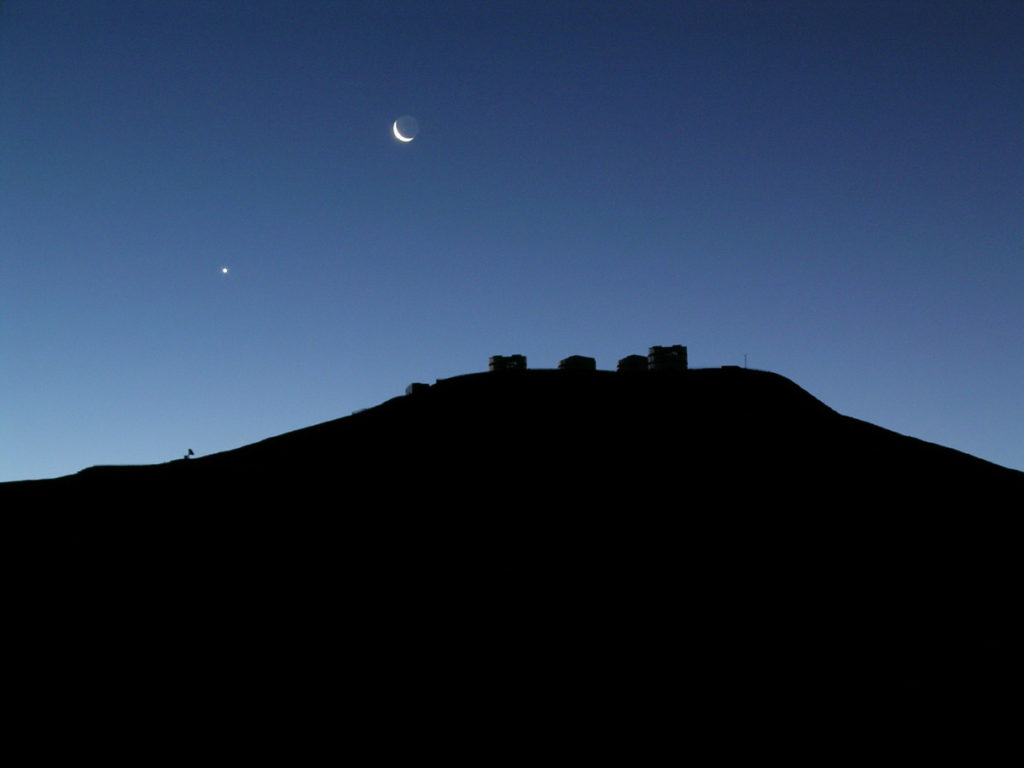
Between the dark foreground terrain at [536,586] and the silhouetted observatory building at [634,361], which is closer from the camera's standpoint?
the dark foreground terrain at [536,586]

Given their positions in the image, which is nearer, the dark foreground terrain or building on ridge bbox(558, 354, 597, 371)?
the dark foreground terrain

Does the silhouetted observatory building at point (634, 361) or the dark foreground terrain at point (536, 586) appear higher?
the silhouetted observatory building at point (634, 361)

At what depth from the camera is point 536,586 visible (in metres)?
36.9

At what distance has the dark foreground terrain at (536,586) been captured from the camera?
29.5 m

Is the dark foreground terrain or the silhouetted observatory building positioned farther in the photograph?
the silhouetted observatory building

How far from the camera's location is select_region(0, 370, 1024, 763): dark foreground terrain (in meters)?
29.5

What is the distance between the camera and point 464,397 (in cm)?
5356

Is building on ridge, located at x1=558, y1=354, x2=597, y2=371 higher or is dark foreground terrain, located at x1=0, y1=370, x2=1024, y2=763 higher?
building on ridge, located at x1=558, y1=354, x2=597, y2=371

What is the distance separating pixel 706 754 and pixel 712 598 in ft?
33.0

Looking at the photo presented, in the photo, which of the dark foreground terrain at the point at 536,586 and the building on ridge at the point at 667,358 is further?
the building on ridge at the point at 667,358

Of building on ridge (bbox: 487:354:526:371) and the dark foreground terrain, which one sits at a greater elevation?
building on ridge (bbox: 487:354:526:371)

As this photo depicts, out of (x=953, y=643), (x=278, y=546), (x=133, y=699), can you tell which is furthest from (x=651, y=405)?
(x=133, y=699)

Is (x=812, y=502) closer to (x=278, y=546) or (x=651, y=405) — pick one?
(x=651, y=405)

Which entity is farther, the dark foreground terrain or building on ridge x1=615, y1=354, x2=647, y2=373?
building on ridge x1=615, y1=354, x2=647, y2=373
